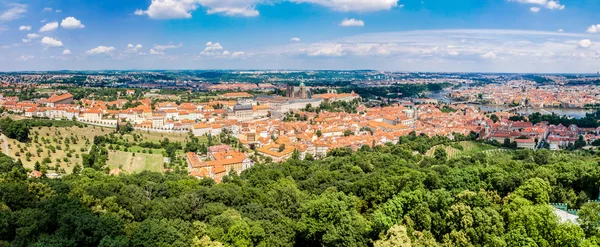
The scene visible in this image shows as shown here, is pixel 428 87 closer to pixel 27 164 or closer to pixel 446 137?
pixel 446 137

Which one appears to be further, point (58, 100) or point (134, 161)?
point (58, 100)

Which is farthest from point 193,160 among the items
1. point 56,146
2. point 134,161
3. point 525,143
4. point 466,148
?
point 525,143

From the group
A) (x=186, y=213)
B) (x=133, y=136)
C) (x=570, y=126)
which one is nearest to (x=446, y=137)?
(x=570, y=126)

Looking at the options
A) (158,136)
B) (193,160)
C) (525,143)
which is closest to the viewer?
(193,160)

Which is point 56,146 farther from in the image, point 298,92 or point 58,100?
point 298,92

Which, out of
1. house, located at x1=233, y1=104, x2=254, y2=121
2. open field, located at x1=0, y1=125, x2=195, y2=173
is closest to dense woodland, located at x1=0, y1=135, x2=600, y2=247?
open field, located at x1=0, y1=125, x2=195, y2=173

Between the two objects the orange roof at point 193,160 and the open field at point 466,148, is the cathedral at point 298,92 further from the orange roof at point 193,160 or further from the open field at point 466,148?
the orange roof at point 193,160

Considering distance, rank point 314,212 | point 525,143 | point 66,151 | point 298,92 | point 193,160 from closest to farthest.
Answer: point 314,212, point 66,151, point 193,160, point 525,143, point 298,92

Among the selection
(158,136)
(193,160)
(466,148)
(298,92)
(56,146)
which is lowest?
(466,148)

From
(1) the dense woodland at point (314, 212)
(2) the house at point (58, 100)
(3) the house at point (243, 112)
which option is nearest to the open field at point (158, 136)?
(3) the house at point (243, 112)

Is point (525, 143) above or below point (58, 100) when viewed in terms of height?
below
